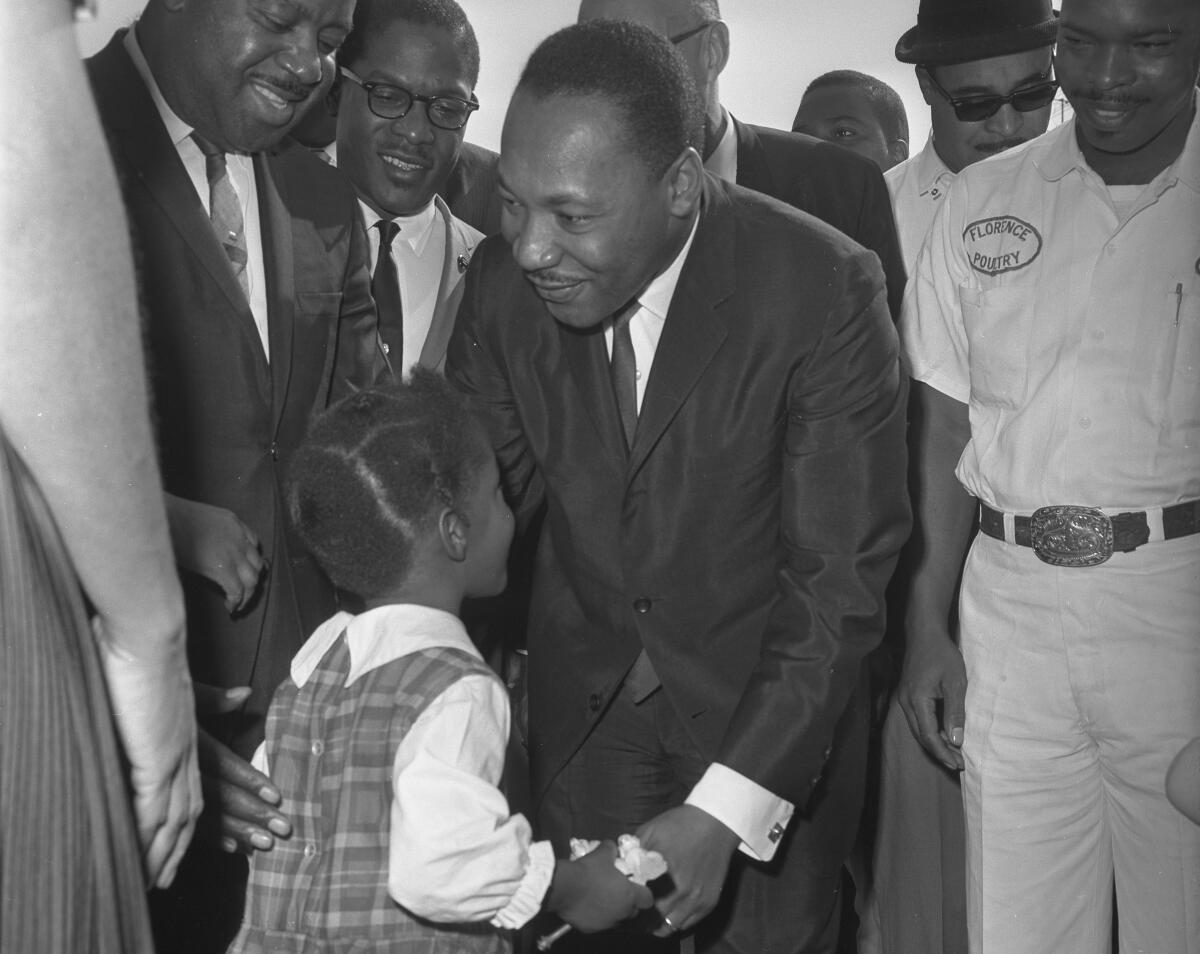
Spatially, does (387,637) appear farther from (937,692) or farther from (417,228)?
(417,228)

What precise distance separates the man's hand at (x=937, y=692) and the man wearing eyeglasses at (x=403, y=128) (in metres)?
0.96

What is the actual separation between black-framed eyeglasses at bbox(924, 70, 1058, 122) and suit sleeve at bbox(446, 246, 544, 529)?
1.32 meters

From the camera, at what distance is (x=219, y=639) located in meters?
1.96

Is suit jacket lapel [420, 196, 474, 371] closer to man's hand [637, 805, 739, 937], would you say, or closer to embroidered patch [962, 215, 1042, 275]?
embroidered patch [962, 215, 1042, 275]

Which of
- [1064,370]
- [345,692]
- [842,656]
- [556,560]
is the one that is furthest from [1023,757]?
[345,692]

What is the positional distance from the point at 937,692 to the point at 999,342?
0.55 metres

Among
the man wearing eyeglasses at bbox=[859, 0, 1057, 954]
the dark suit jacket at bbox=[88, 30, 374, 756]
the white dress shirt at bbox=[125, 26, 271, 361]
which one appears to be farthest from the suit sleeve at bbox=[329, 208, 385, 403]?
the man wearing eyeglasses at bbox=[859, 0, 1057, 954]

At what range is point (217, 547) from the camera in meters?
1.83

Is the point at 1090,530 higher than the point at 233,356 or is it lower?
lower

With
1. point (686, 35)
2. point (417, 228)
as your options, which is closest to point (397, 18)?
point (417, 228)

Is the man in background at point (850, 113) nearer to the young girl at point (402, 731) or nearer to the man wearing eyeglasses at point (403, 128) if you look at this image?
the man wearing eyeglasses at point (403, 128)

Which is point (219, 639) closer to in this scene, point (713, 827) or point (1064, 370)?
point (713, 827)

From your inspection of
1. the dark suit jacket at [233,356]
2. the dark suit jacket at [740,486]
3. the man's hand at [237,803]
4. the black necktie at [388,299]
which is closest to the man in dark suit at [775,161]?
the black necktie at [388,299]

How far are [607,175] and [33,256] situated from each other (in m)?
0.89
